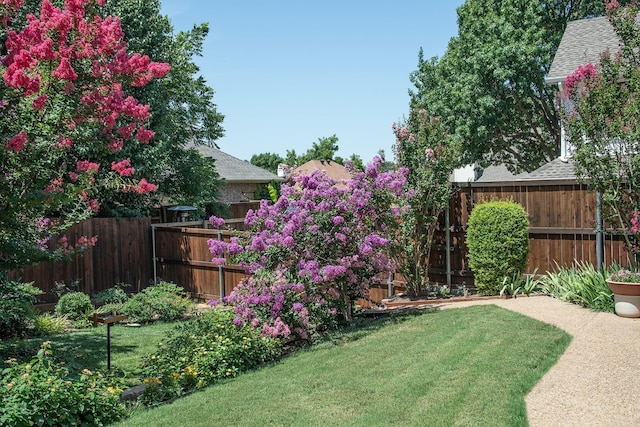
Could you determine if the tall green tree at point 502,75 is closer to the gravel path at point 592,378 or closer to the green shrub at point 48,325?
the gravel path at point 592,378

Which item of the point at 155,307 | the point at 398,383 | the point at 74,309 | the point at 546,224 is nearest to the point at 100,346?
the point at 155,307

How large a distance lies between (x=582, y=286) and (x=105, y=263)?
10.6m

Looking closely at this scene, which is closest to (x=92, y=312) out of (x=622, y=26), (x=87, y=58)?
(x=87, y=58)

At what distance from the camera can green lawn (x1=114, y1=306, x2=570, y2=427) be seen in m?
5.05

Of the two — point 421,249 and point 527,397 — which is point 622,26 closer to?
point 421,249

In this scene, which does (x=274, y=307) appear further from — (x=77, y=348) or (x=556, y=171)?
(x=556, y=171)

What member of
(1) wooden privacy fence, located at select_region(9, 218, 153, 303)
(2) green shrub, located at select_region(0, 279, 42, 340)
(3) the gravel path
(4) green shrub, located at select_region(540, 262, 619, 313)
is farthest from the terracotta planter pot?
(1) wooden privacy fence, located at select_region(9, 218, 153, 303)

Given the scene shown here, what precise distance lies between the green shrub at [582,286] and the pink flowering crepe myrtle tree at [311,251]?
283cm

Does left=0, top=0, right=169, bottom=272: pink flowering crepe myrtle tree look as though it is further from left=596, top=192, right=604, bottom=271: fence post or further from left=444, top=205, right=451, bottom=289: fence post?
left=596, top=192, right=604, bottom=271: fence post

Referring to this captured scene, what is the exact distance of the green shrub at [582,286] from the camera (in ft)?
28.8

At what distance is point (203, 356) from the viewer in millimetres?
7297

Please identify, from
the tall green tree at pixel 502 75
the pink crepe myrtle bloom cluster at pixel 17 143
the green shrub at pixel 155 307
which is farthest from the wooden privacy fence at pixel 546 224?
the tall green tree at pixel 502 75

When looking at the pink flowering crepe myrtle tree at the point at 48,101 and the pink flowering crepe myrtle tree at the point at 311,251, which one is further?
the pink flowering crepe myrtle tree at the point at 311,251

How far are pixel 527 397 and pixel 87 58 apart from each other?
6.13m
